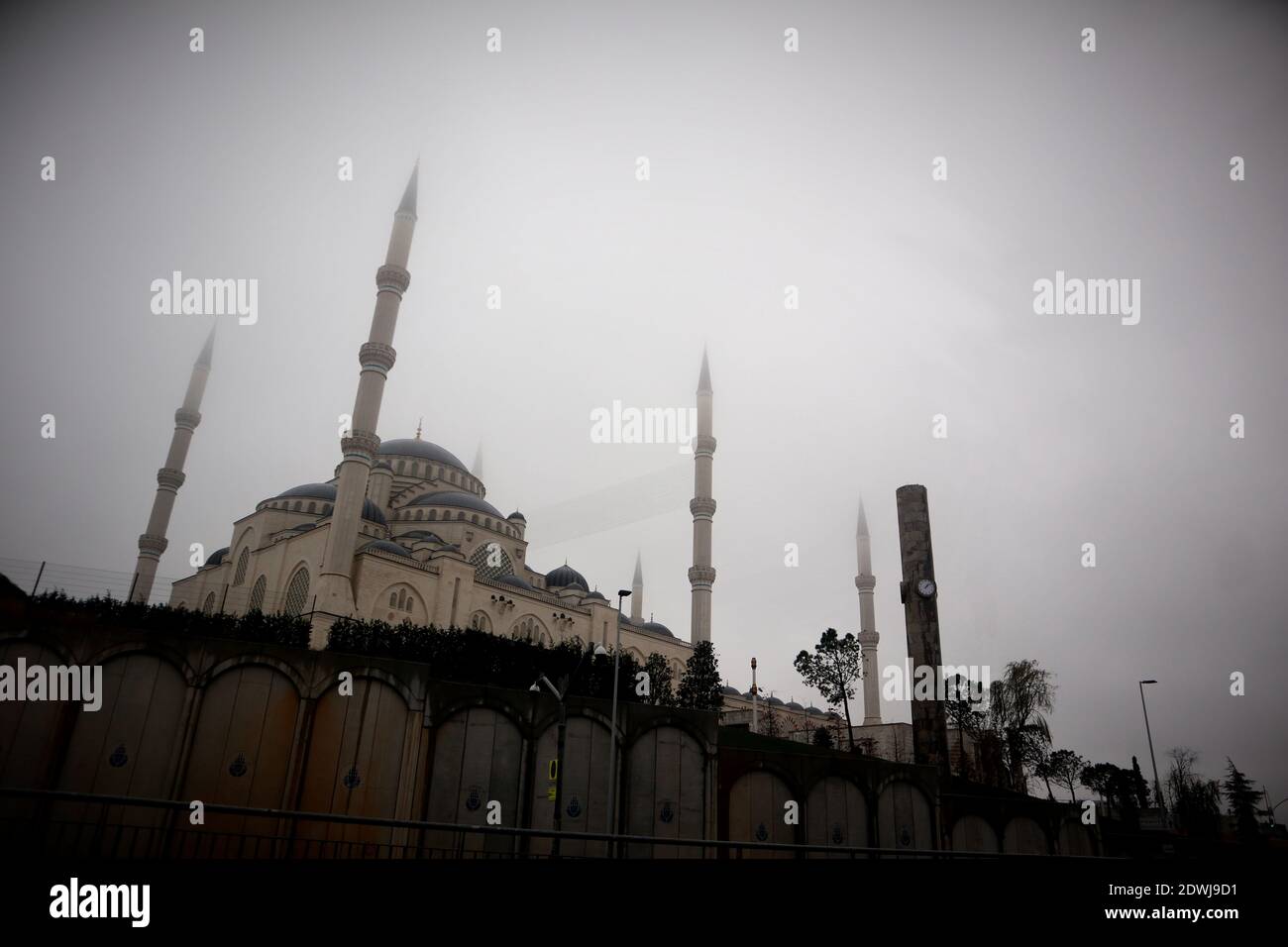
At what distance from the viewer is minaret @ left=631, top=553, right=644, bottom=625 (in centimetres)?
6419

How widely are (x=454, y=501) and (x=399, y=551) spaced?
8.53 metres

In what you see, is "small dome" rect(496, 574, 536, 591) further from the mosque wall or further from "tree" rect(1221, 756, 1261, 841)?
"tree" rect(1221, 756, 1261, 841)

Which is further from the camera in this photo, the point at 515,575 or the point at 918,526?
the point at 515,575

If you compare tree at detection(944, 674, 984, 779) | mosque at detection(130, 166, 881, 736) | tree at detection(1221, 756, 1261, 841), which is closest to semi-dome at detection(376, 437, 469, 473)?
mosque at detection(130, 166, 881, 736)

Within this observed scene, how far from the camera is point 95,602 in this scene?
19828 mm

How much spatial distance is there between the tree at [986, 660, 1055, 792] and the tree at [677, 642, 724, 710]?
15770mm

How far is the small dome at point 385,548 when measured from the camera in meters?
38.2

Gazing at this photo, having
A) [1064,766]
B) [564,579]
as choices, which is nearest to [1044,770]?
[1064,766]

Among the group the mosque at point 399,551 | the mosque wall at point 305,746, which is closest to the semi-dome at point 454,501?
the mosque at point 399,551
